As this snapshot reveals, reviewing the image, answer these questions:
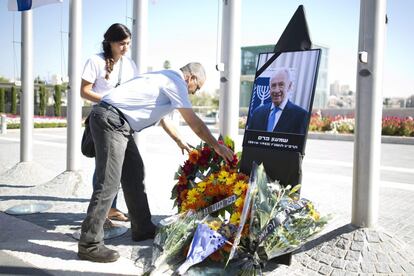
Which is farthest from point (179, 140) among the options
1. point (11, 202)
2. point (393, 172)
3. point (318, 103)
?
point (318, 103)

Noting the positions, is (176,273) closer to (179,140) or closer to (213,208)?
(213,208)

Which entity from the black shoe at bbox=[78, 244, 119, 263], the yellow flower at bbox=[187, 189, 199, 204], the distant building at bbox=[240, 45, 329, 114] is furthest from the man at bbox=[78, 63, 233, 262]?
the distant building at bbox=[240, 45, 329, 114]

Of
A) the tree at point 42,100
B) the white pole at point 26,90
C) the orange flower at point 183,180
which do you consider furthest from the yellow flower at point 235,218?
the tree at point 42,100

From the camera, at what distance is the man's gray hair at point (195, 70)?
3.69 metres

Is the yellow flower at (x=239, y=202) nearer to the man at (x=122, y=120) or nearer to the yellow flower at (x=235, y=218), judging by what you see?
the yellow flower at (x=235, y=218)

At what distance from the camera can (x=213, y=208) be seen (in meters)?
3.33

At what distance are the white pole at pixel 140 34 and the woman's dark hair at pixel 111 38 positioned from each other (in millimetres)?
1659

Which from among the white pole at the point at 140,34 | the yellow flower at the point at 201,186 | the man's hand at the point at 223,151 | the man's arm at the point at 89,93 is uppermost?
the white pole at the point at 140,34

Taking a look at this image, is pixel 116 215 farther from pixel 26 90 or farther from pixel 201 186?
pixel 26 90

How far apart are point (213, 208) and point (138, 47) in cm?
351

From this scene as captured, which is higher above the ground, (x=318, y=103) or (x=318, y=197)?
(x=318, y=103)

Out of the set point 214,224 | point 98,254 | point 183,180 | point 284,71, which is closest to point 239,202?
point 214,224

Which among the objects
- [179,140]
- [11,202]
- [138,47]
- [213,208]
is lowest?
[11,202]

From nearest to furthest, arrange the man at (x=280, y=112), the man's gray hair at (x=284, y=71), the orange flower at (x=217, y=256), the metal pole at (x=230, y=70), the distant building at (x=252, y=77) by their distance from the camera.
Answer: the orange flower at (x=217, y=256)
the man at (x=280, y=112)
the man's gray hair at (x=284, y=71)
the metal pole at (x=230, y=70)
the distant building at (x=252, y=77)
